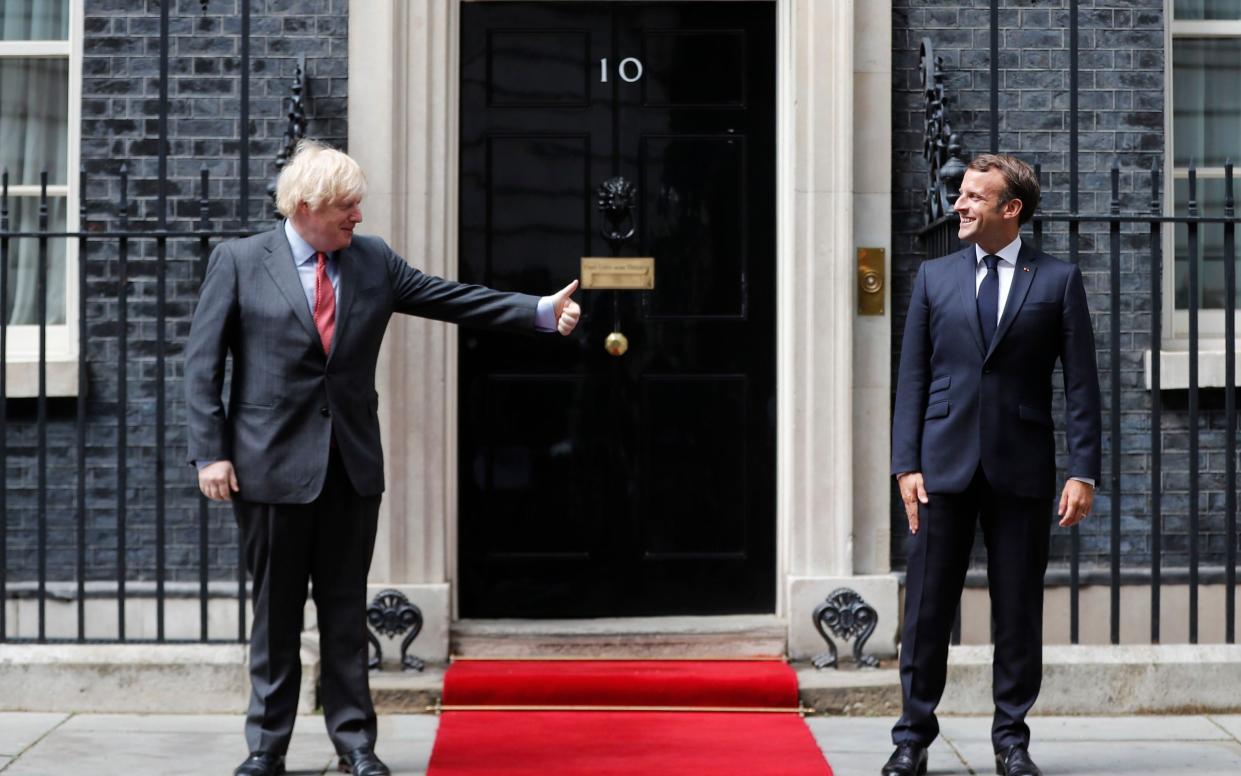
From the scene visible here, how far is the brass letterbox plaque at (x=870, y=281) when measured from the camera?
21.3 ft

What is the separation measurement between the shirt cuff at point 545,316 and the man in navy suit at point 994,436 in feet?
3.53

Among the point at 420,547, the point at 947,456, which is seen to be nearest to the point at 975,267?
the point at 947,456

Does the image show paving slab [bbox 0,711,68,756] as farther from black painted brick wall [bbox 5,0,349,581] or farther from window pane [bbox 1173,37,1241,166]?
window pane [bbox 1173,37,1241,166]

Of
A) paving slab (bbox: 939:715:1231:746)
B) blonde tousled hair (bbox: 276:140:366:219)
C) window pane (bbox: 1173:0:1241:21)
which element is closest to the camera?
blonde tousled hair (bbox: 276:140:366:219)

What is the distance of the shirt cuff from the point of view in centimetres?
500

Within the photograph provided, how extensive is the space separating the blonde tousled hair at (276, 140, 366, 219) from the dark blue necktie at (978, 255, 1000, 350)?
1.86m

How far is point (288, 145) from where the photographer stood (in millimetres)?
6289

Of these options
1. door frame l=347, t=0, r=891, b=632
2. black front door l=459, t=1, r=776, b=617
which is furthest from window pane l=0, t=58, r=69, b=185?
black front door l=459, t=1, r=776, b=617

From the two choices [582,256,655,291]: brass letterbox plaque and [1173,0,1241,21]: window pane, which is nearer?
[582,256,655,291]: brass letterbox plaque

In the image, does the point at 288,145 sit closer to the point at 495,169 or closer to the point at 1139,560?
the point at 495,169

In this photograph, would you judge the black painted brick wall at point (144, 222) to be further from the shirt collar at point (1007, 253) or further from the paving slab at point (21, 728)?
the shirt collar at point (1007, 253)

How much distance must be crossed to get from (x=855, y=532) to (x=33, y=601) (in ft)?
10.6

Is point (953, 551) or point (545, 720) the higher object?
point (953, 551)

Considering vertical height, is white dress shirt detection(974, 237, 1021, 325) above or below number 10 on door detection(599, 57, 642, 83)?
below
